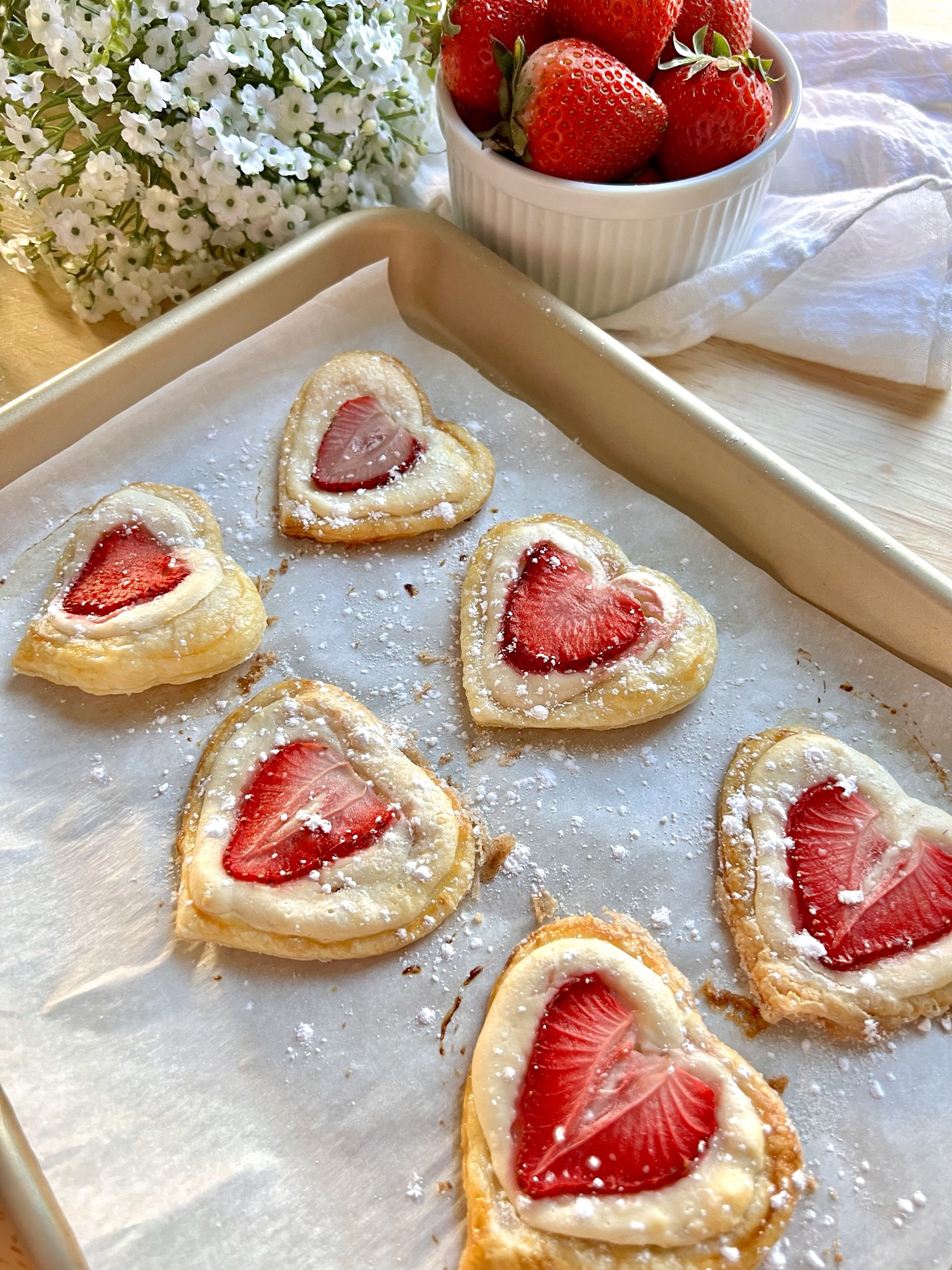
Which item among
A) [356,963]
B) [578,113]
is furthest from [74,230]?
[356,963]

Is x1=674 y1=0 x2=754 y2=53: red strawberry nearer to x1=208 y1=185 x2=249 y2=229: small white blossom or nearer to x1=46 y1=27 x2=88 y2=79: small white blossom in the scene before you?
x1=208 y1=185 x2=249 y2=229: small white blossom

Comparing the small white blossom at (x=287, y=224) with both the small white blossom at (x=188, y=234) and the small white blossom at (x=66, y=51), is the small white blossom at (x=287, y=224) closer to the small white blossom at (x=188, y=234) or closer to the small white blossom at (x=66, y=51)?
the small white blossom at (x=188, y=234)

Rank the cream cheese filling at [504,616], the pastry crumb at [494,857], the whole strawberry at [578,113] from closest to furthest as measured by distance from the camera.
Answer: the pastry crumb at [494,857]
the cream cheese filling at [504,616]
the whole strawberry at [578,113]

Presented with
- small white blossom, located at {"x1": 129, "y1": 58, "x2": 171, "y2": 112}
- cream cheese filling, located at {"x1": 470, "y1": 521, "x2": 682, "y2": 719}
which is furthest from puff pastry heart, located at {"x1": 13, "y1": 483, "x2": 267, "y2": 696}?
small white blossom, located at {"x1": 129, "y1": 58, "x2": 171, "y2": 112}

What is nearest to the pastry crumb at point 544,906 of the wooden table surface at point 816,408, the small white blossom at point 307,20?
the wooden table surface at point 816,408

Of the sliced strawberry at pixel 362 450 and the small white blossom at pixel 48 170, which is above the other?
the small white blossom at pixel 48 170
